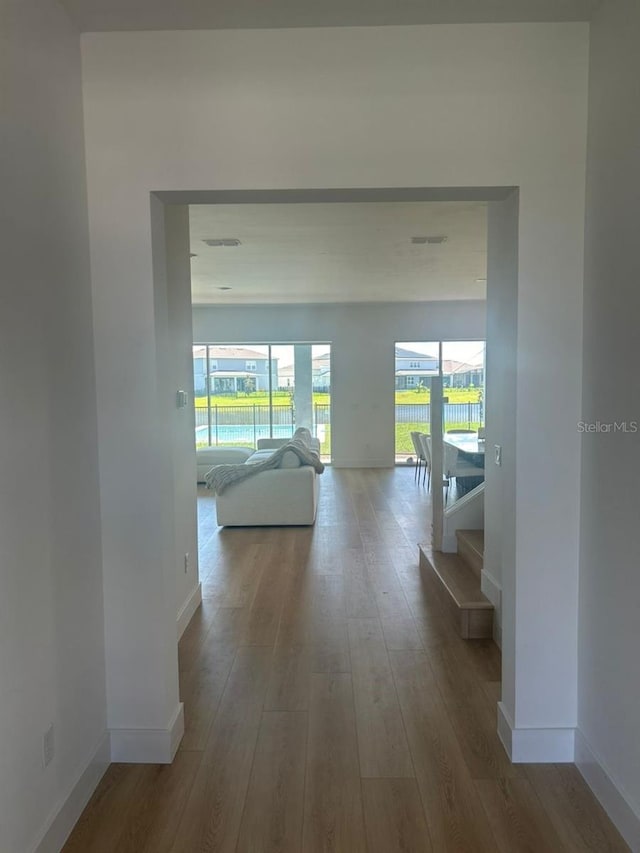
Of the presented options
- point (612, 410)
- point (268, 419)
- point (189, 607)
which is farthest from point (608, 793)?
point (268, 419)

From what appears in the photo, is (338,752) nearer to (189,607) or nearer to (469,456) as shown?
(189,607)

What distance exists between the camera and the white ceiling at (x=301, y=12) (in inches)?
70.5

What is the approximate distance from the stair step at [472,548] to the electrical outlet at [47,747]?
8.68ft

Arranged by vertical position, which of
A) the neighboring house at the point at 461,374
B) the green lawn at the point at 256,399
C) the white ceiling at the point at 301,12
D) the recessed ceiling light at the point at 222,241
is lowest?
the green lawn at the point at 256,399

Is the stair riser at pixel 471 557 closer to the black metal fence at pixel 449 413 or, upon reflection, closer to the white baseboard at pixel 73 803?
the white baseboard at pixel 73 803

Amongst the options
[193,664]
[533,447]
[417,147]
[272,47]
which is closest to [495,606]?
[533,447]

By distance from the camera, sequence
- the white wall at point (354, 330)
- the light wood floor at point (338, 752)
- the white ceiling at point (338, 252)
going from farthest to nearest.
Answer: the white wall at point (354, 330) < the white ceiling at point (338, 252) < the light wood floor at point (338, 752)

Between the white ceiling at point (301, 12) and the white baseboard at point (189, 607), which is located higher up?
the white ceiling at point (301, 12)

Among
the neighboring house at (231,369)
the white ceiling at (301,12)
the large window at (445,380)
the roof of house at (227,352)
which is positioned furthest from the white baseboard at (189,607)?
the large window at (445,380)

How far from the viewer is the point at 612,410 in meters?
1.79

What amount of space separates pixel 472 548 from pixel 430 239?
2.70 meters

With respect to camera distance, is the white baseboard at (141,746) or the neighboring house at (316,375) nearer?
the white baseboard at (141,746)

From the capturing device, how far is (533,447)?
2018 mm

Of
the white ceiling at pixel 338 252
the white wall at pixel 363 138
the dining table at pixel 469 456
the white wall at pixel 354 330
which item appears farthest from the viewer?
the white wall at pixel 354 330
